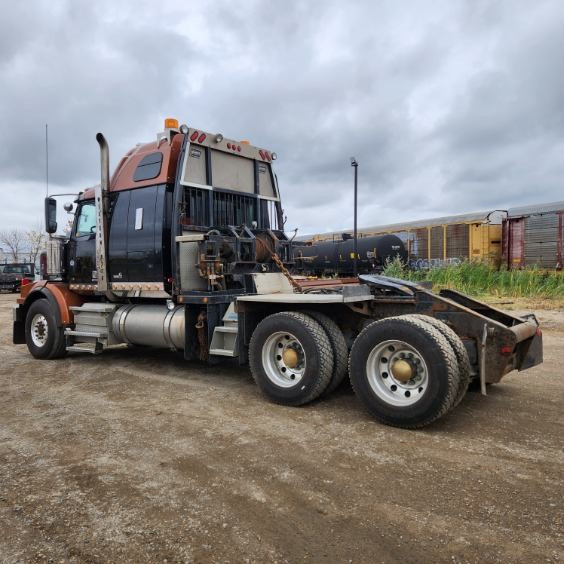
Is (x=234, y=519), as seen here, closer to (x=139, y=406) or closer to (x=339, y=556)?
(x=339, y=556)

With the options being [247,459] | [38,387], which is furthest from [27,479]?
[38,387]

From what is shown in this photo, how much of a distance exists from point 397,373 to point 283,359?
134cm

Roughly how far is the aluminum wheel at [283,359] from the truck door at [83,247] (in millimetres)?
3778

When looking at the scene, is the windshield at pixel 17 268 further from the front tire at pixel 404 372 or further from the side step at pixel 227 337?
the front tire at pixel 404 372

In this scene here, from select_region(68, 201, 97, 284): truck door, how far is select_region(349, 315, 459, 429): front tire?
16.4ft

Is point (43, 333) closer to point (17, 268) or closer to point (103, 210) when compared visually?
point (103, 210)

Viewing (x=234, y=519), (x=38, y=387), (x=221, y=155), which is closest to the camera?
(x=234, y=519)

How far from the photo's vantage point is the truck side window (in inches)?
315

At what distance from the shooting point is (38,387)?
632 centimetres

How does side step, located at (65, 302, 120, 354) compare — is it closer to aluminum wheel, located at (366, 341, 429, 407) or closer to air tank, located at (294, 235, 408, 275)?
aluminum wheel, located at (366, 341, 429, 407)

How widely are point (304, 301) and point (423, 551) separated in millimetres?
2804

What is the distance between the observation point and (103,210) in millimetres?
7520

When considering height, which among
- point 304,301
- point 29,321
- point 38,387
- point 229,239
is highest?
point 229,239

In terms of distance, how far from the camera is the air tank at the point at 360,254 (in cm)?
1884
